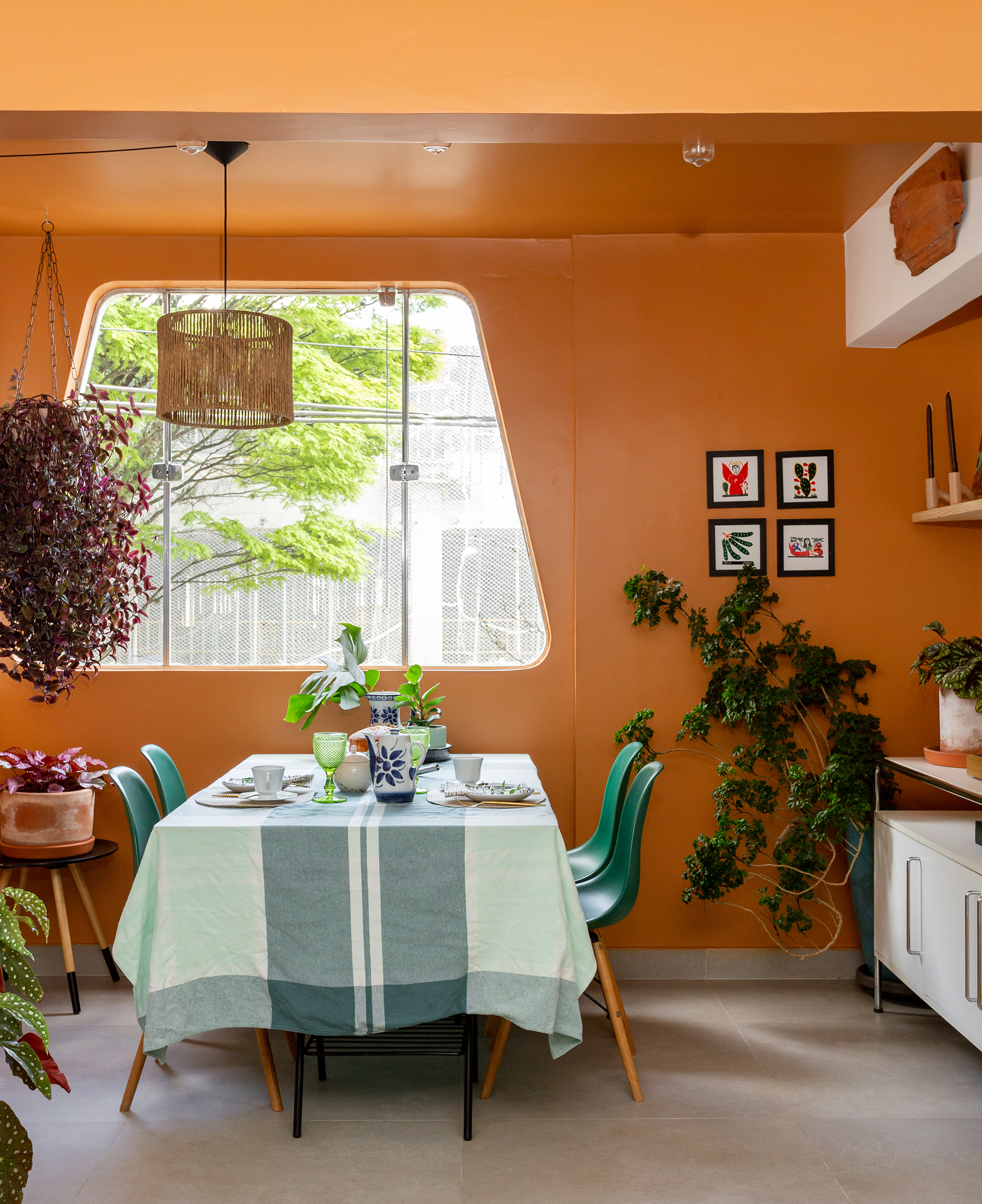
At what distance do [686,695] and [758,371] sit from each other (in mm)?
1378

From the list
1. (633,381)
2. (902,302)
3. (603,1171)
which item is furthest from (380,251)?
(603,1171)

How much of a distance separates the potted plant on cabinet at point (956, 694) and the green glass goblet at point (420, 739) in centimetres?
183

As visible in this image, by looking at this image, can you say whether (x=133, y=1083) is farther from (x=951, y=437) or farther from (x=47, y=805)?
(x=951, y=437)

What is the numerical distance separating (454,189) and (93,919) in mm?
3137

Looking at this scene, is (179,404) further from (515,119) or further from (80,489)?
(515,119)

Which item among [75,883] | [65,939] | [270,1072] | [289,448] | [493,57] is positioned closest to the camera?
[493,57]

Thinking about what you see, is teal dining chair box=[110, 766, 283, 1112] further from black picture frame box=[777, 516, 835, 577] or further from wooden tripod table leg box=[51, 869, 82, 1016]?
black picture frame box=[777, 516, 835, 577]

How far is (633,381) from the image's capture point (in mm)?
4320

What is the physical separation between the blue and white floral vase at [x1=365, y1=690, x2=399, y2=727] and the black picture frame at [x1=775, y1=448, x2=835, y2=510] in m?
1.78

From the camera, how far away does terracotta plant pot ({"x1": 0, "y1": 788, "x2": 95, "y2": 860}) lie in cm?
387

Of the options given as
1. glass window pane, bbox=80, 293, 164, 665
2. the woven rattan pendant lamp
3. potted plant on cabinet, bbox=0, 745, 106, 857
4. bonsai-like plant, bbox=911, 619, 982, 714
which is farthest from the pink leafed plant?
bonsai-like plant, bbox=911, 619, 982, 714

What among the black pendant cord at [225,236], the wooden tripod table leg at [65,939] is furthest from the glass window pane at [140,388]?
the wooden tripod table leg at [65,939]

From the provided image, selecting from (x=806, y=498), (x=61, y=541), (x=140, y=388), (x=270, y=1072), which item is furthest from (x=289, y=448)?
(x=270, y=1072)

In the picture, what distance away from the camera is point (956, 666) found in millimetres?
3641
